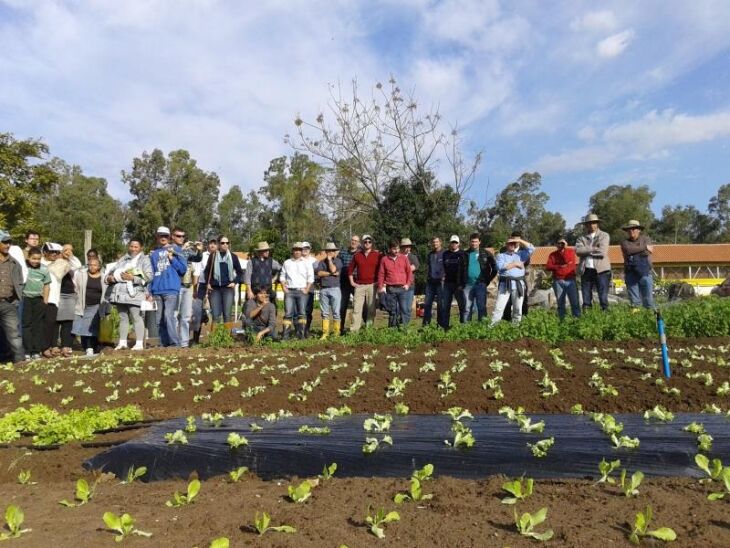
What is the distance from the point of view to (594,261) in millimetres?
9078

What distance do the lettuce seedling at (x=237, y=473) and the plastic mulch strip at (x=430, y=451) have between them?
0.23 ft

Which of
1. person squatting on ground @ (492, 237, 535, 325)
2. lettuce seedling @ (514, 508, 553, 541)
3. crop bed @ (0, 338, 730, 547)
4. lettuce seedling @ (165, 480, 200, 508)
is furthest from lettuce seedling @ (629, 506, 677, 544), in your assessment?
person squatting on ground @ (492, 237, 535, 325)

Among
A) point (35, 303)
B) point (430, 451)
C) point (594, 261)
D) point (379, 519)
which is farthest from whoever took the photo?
point (594, 261)

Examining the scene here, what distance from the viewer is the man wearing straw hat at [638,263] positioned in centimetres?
889

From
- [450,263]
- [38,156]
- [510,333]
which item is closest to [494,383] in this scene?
[510,333]

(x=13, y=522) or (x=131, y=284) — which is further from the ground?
(x=131, y=284)

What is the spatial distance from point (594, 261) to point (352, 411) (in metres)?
5.87

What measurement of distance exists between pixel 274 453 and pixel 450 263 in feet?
21.6

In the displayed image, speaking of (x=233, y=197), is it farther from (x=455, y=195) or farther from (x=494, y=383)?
(x=494, y=383)

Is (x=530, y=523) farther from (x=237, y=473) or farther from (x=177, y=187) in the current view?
(x=177, y=187)

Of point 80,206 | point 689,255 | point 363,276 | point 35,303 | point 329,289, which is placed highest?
point 80,206

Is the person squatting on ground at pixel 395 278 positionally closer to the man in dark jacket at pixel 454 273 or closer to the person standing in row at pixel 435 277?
the person standing in row at pixel 435 277

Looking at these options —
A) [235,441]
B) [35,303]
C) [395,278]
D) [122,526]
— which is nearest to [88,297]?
[35,303]

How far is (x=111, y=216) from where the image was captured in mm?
53469
